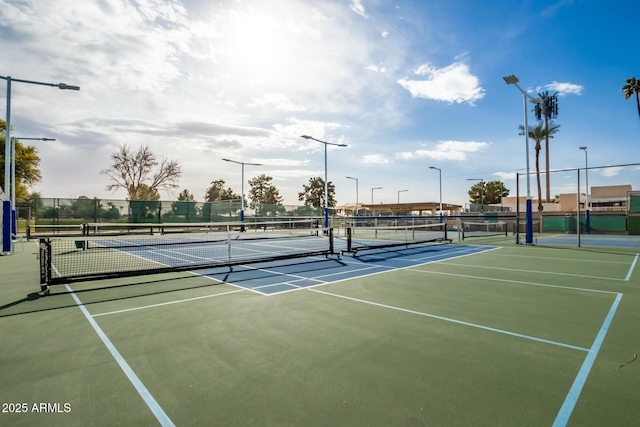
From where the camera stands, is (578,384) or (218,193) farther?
(218,193)

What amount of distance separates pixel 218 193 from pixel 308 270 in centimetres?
8914

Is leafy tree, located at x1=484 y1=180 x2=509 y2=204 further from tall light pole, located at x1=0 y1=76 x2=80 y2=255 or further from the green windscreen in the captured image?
tall light pole, located at x1=0 y1=76 x2=80 y2=255

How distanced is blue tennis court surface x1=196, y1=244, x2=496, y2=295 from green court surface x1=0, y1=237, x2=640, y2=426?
3.27ft

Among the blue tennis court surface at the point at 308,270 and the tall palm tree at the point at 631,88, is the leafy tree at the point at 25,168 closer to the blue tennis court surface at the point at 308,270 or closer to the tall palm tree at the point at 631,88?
the blue tennis court surface at the point at 308,270

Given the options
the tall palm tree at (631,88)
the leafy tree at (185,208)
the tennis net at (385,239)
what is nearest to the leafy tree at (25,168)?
the leafy tree at (185,208)

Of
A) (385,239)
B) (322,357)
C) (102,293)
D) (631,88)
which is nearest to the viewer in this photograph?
(322,357)

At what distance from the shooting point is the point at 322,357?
14.2ft

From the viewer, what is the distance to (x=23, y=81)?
14945 mm

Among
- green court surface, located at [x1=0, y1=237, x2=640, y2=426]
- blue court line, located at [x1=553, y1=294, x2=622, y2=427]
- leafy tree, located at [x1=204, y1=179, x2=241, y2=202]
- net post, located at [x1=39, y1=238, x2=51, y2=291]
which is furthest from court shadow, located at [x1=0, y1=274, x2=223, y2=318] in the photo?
leafy tree, located at [x1=204, y1=179, x2=241, y2=202]

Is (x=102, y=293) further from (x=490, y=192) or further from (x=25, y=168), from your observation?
(x=490, y=192)

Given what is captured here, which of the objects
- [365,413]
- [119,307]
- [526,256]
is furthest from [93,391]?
[526,256]

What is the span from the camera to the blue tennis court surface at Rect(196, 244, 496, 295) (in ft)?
29.7

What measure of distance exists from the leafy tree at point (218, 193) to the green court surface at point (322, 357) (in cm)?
8802

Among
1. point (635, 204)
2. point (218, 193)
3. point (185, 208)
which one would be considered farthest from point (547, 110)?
point (218, 193)
